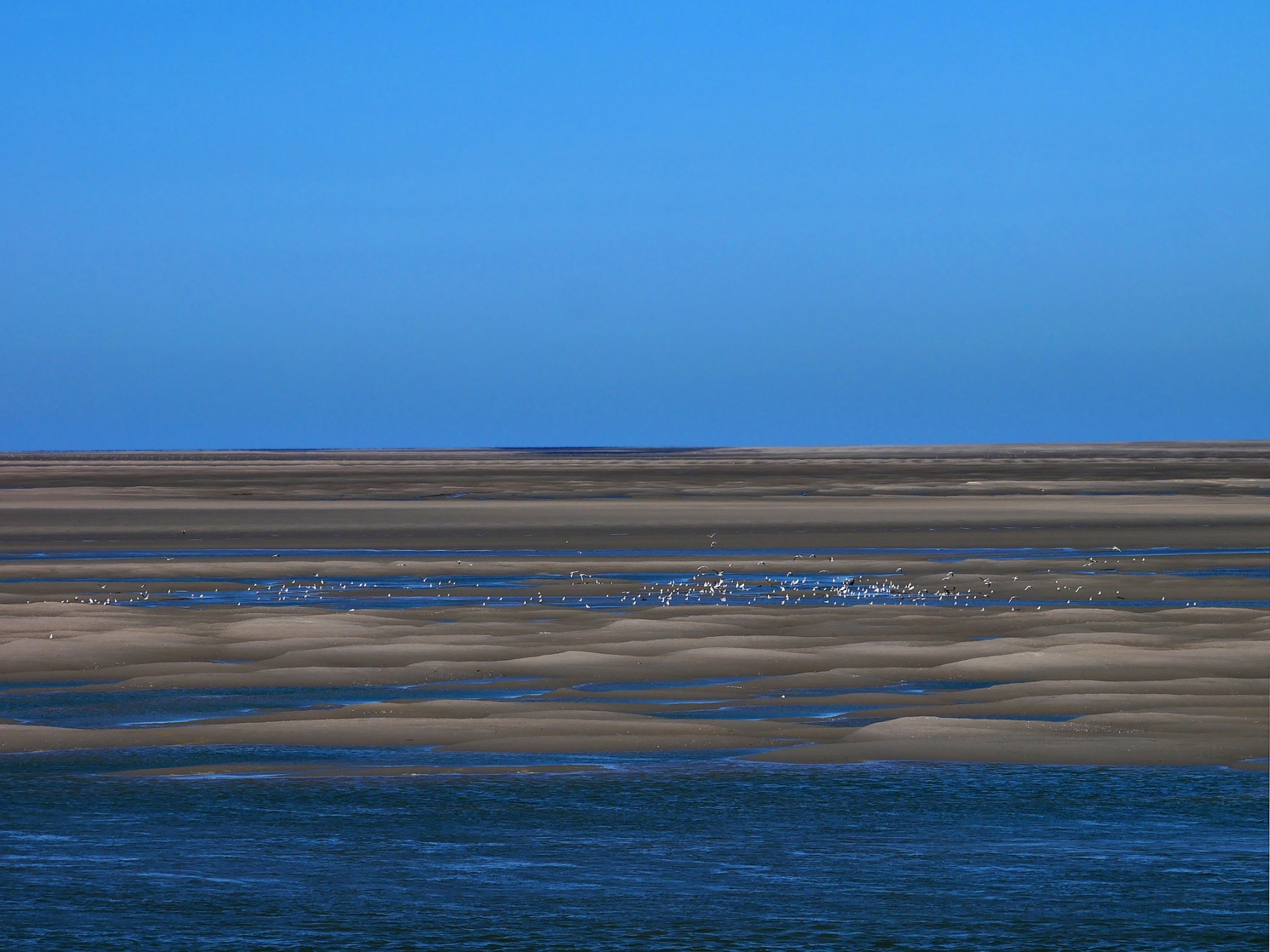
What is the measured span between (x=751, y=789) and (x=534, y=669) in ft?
13.7

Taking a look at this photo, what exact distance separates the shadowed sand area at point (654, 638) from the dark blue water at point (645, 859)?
72cm

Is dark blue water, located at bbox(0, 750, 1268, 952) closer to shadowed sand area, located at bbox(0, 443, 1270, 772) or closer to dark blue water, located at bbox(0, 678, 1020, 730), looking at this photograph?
shadowed sand area, located at bbox(0, 443, 1270, 772)

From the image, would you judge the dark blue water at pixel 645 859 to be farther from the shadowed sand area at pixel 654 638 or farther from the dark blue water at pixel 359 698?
the dark blue water at pixel 359 698

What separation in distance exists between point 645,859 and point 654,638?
22.9 feet

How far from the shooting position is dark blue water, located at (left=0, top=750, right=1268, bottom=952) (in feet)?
17.5

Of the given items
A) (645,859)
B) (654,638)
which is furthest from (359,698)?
(645,859)

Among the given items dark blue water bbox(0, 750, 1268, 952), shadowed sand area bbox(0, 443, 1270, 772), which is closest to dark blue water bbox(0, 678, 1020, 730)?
shadowed sand area bbox(0, 443, 1270, 772)

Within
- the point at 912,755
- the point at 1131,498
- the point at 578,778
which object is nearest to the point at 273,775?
the point at 578,778

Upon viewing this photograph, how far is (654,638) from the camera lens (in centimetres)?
1325

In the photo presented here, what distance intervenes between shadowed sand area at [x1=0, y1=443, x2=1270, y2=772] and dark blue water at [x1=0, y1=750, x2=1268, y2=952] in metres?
0.72

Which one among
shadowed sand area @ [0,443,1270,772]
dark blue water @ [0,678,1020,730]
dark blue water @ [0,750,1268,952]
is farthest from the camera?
dark blue water @ [0,678,1020,730]

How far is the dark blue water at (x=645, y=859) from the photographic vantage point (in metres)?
5.32

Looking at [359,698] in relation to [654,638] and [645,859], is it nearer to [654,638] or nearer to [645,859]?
[654,638]

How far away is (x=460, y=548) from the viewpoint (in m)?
25.5
